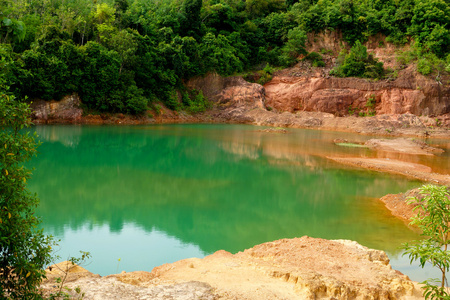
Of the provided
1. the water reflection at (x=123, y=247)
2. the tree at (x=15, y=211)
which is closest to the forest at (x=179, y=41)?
the water reflection at (x=123, y=247)

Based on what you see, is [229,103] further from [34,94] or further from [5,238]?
[5,238]

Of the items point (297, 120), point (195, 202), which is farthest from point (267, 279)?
point (297, 120)

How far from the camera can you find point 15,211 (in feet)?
11.9

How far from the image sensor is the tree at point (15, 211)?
3525 mm

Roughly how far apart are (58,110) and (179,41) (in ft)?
62.6

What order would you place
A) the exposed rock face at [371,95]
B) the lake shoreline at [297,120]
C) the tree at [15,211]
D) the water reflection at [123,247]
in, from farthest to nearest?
the exposed rock face at [371,95], the lake shoreline at [297,120], the water reflection at [123,247], the tree at [15,211]

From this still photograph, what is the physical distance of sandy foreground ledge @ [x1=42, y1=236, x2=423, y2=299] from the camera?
5152 millimetres

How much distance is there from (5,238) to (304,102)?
5130 cm

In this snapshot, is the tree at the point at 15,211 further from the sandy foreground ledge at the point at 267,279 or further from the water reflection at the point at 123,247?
the water reflection at the point at 123,247

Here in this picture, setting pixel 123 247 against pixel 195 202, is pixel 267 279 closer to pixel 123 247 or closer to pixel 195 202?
pixel 123 247

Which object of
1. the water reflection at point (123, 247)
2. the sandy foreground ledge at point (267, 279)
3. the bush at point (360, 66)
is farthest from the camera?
the bush at point (360, 66)

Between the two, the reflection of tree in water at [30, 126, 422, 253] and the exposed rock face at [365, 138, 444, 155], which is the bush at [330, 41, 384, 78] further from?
the reflection of tree in water at [30, 126, 422, 253]

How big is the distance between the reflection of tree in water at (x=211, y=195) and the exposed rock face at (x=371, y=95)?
3066 cm

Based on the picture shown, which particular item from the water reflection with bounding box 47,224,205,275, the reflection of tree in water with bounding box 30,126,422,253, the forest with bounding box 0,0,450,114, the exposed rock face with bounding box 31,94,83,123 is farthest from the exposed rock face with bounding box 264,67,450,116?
the water reflection with bounding box 47,224,205,275
